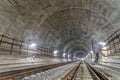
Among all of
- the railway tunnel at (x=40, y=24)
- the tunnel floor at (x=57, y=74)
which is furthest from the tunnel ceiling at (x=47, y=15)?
→ the tunnel floor at (x=57, y=74)

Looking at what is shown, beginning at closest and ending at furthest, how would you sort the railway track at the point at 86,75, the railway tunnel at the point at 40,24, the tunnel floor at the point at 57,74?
the tunnel floor at the point at 57,74, the railway track at the point at 86,75, the railway tunnel at the point at 40,24

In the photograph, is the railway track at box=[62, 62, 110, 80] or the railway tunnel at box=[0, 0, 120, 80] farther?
the railway tunnel at box=[0, 0, 120, 80]

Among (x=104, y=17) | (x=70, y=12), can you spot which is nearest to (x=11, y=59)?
(x=70, y=12)

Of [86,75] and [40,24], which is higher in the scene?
[40,24]

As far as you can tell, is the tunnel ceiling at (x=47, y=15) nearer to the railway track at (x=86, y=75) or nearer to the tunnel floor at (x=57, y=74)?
the tunnel floor at (x=57, y=74)

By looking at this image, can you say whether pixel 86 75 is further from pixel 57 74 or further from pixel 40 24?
pixel 40 24

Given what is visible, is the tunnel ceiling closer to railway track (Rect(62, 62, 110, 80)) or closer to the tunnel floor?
the tunnel floor

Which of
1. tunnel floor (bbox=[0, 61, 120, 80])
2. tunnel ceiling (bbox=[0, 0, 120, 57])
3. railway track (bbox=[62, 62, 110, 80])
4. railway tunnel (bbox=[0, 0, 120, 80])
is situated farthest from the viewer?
tunnel ceiling (bbox=[0, 0, 120, 57])

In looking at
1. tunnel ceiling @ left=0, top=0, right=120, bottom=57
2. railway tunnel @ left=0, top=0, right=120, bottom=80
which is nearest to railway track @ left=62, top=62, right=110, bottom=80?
railway tunnel @ left=0, top=0, right=120, bottom=80

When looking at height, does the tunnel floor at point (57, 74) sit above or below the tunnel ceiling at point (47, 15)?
below

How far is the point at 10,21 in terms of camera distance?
10414 mm

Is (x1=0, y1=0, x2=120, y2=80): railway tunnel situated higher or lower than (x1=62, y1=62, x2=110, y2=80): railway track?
higher

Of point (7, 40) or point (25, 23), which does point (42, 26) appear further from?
point (7, 40)

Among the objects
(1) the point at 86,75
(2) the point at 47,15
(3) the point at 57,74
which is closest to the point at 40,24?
(2) the point at 47,15
